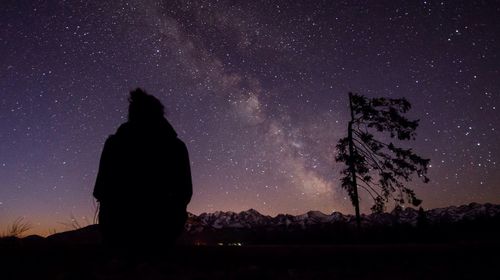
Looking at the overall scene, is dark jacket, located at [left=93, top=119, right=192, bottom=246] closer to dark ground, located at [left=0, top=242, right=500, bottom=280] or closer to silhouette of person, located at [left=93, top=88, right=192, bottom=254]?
silhouette of person, located at [left=93, top=88, right=192, bottom=254]

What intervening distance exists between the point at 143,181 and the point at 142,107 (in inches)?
32.6

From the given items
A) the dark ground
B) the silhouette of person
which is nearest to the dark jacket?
the silhouette of person

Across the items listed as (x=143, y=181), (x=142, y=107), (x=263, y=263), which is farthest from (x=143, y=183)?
(x=263, y=263)

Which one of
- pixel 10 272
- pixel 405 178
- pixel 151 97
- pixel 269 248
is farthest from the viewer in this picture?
pixel 405 178

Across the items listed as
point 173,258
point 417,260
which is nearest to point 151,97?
point 173,258

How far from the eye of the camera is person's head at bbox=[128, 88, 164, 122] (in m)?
4.25

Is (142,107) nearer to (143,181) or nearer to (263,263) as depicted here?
(143,181)

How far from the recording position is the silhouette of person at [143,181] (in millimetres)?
3854

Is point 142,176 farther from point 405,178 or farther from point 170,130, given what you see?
point 405,178

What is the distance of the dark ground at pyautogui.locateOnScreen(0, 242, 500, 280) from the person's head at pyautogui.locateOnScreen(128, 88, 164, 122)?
1447 millimetres

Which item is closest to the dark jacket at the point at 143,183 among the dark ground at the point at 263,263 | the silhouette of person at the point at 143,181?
the silhouette of person at the point at 143,181

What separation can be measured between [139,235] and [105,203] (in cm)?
54

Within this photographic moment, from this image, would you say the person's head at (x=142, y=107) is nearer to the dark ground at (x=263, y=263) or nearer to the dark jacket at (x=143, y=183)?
Answer: the dark jacket at (x=143, y=183)

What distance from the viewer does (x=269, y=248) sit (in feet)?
12.5
